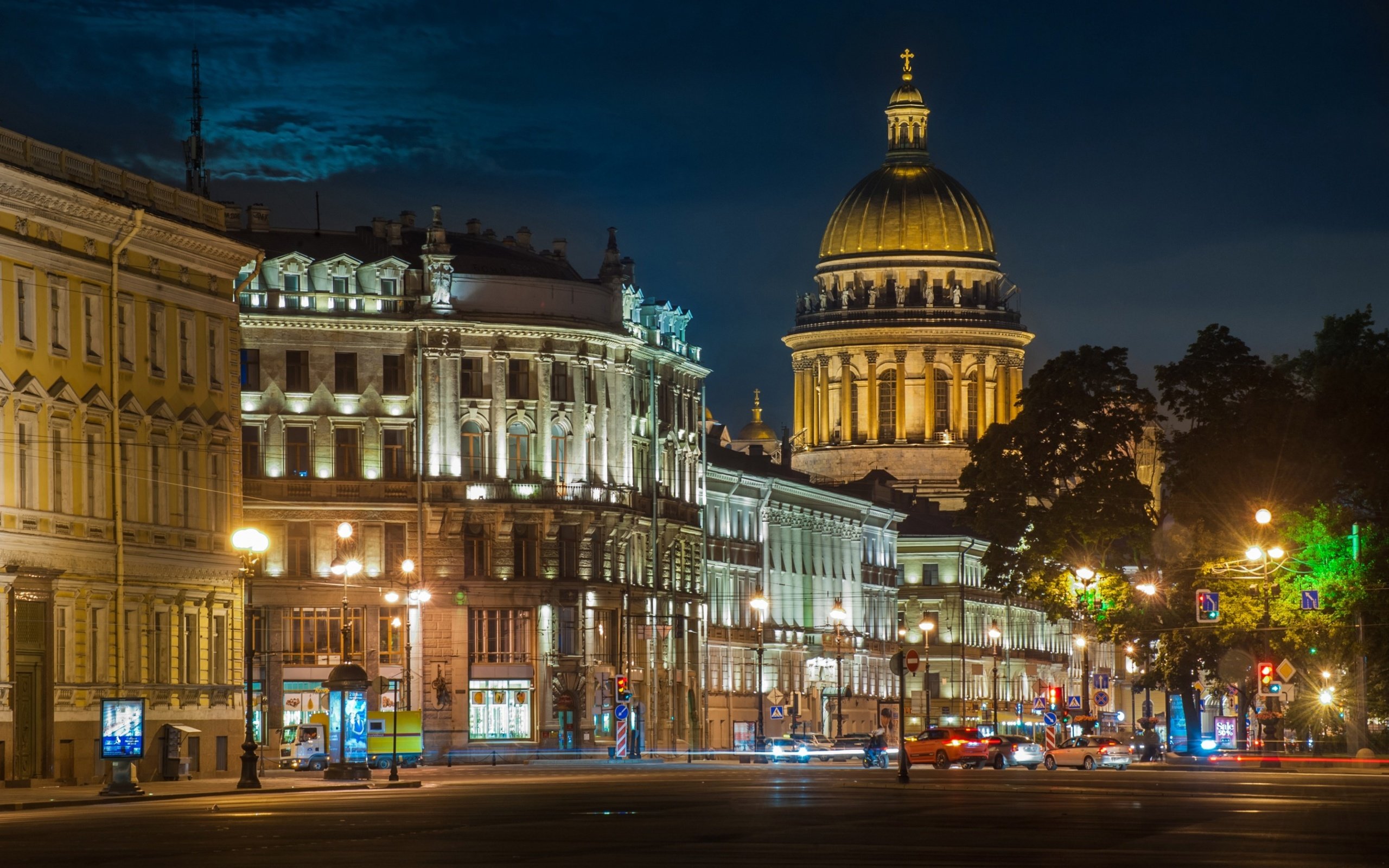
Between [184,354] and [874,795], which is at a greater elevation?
[184,354]

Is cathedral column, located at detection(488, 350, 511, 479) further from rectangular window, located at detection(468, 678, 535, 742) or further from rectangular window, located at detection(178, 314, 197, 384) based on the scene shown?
rectangular window, located at detection(178, 314, 197, 384)

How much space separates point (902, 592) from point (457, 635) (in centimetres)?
7870

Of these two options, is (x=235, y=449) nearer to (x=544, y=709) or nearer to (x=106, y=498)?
(x=106, y=498)

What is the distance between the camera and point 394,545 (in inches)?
4611

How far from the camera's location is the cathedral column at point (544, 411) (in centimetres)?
12019

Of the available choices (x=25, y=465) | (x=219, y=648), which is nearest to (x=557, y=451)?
(x=219, y=648)

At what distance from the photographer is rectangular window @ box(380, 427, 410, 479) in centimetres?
11731

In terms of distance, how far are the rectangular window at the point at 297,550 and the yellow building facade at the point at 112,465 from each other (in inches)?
1307

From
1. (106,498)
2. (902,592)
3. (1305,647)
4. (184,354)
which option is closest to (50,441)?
(106,498)

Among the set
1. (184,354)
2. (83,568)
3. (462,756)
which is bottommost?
(462,756)

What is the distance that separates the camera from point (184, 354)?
77812 mm

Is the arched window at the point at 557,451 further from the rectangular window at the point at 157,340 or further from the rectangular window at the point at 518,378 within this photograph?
the rectangular window at the point at 157,340

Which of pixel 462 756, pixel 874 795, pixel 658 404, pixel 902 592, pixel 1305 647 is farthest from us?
pixel 902 592

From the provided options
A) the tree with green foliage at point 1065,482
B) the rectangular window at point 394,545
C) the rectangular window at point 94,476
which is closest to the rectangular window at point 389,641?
the rectangular window at point 394,545
